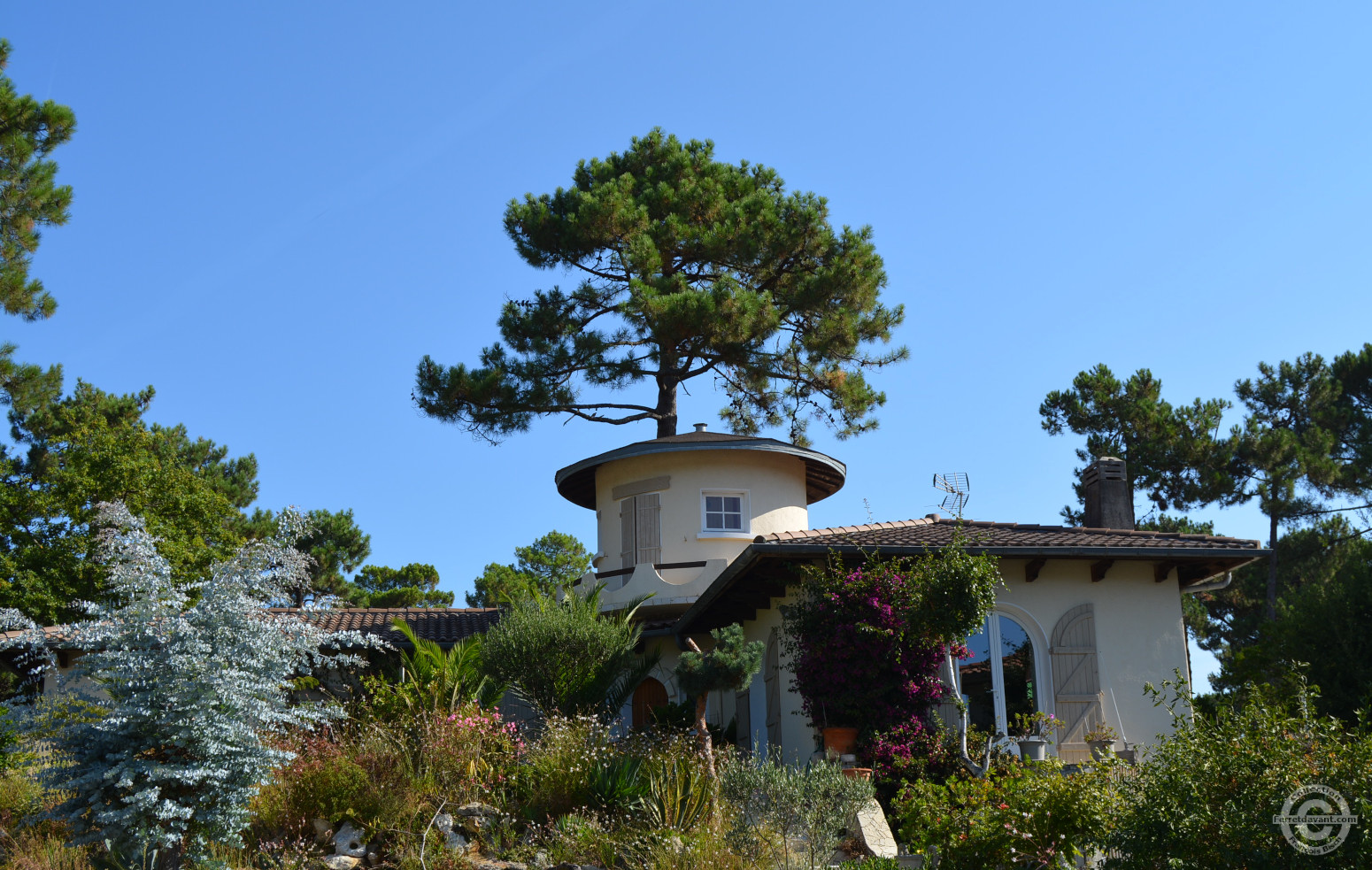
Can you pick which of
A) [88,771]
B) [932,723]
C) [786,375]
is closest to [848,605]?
[932,723]

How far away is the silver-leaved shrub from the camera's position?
7.88 m

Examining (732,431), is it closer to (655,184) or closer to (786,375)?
(786,375)

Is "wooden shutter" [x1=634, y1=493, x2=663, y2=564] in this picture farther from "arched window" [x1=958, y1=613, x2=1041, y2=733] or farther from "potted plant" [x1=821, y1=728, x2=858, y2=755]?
"potted plant" [x1=821, y1=728, x2=858, y2=755]

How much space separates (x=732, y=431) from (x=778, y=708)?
11.1 metres

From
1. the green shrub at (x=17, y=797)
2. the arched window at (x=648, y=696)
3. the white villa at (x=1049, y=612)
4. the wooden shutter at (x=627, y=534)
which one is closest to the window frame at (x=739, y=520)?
the wooden shutter at (x=627, y=534)

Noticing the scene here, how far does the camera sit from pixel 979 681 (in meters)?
13.1

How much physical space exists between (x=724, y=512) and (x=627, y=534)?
71.7 inches

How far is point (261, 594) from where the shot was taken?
9039mm

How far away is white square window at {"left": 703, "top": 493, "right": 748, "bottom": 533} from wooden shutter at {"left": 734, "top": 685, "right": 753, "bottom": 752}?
3623 millimetres

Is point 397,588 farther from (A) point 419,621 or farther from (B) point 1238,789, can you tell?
(B) point 1238,789

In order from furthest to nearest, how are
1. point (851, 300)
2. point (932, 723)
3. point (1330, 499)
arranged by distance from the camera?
point (1330, 499) → point (851, 300) → point (932, 723)

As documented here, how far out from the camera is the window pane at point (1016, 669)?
13031 millimetres

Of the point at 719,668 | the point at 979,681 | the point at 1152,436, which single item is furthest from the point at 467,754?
the point at 1152,436

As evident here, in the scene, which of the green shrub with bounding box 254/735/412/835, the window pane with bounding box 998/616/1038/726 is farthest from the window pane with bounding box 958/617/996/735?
the green shrub with bounding box 254/735/412/835
